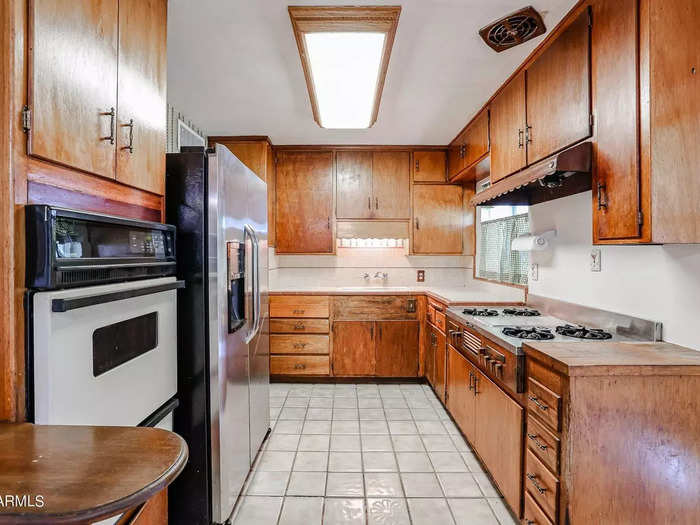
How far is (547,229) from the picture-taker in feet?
8.65

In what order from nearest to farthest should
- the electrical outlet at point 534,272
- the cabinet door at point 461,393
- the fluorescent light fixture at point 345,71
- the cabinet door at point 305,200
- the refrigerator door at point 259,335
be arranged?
the fluorescent light fixture at point 345,71
the refrigerator door at point 259,335
the cabinet door at point 461,393
the electrical outlet at point 534,272
the cabinet door at point 305,200

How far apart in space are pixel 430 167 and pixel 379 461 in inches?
118

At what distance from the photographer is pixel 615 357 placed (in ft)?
4.67

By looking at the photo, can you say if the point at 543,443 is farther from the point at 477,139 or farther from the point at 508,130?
the point at 477,139

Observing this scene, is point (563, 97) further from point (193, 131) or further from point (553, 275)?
point (193, 131)

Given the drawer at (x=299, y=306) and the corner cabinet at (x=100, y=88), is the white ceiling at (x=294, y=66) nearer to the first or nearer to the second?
the corner cabinet at (x=100, y=88)

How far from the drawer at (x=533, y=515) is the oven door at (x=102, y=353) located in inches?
60.2

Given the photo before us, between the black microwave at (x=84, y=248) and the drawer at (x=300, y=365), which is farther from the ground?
the black microwave at (x=84, y=248)

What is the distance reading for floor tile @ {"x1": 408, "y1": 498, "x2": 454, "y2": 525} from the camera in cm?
182

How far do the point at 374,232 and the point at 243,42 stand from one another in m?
2.40

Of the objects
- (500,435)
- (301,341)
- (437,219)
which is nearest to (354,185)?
(437,219)

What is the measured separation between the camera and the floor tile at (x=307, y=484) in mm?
2051

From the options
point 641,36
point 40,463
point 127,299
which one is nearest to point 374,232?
point 641,36

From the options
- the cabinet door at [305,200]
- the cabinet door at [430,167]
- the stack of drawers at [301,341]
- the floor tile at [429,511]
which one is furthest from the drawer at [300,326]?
the floor tile at [429,511]
